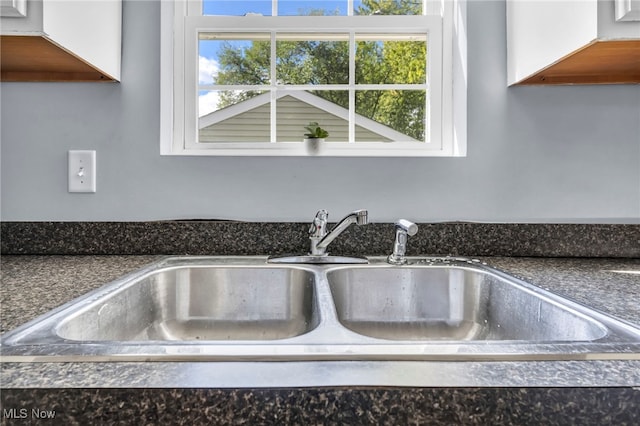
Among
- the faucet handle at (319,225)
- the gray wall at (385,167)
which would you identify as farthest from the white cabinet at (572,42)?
the faucet handle at (319,225)

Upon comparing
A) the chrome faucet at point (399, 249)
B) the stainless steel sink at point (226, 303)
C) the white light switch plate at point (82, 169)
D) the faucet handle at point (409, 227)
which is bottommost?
the stainless steel sink at point (226, 303)

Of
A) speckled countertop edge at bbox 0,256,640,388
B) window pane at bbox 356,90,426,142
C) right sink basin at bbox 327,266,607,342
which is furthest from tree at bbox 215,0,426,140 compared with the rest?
speckled countertop edge at bbox 0,256,640,388

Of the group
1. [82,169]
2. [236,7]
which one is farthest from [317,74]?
[82,169]

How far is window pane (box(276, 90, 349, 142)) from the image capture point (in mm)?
1393

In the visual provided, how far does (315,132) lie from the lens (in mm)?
1303

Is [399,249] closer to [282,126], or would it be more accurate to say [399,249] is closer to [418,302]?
[418,302]

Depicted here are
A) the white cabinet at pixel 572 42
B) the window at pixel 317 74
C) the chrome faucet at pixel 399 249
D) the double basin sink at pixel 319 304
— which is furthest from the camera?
the window at pixel 317 74

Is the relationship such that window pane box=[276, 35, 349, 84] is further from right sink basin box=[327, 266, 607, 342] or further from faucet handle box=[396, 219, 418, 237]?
right sink basin box=[327, 266, 607, 342]

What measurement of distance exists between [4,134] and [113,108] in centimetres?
36

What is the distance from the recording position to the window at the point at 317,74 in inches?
→ 54.0

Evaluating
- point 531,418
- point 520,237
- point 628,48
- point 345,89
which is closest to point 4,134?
point 345,89

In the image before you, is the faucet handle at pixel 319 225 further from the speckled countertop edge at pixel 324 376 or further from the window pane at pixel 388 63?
the speckled countertop edge at pixel 324 376

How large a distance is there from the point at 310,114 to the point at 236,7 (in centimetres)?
47

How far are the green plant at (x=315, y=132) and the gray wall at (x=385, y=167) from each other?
8 centimetres
